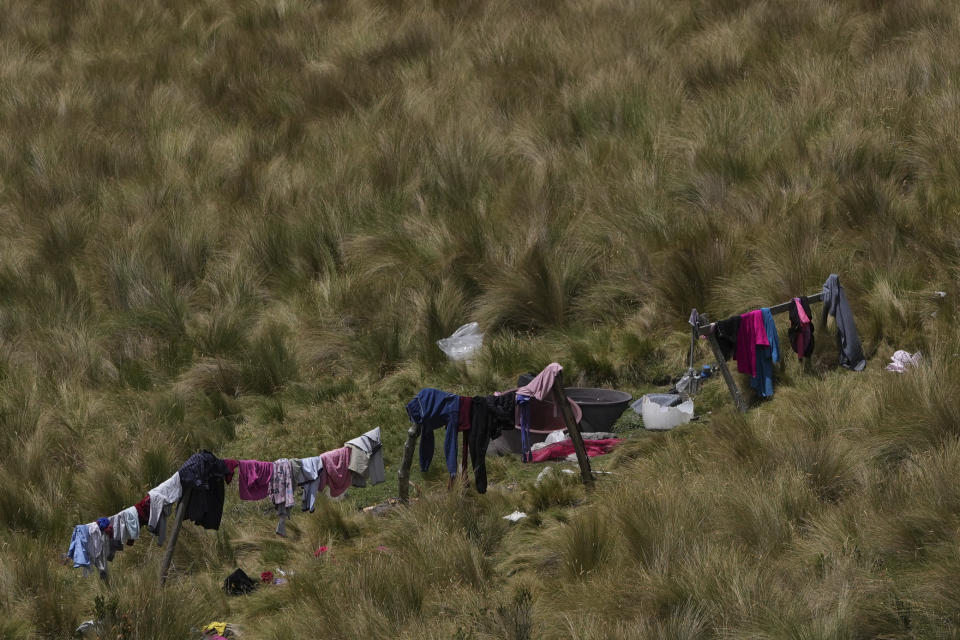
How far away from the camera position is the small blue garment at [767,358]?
27.0 feet

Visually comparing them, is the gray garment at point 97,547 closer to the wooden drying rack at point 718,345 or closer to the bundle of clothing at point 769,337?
the wooden drying rack at point 718,345

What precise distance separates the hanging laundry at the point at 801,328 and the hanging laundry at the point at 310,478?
3.37 meters

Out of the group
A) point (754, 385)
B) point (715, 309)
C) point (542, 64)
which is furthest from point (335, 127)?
point (754, 385)

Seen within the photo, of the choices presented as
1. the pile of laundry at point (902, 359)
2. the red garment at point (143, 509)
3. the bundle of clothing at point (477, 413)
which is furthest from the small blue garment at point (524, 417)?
the pile of laundry at point (902, 359)

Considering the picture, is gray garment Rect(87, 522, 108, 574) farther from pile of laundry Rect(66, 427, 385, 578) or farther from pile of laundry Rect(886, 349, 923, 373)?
pile of laundry Rect(886, 349, 923, 373)

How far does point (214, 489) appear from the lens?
7.12 m

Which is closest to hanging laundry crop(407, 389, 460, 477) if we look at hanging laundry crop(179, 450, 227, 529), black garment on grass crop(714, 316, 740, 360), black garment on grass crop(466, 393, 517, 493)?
black garment on grass crop(466, 393, 517, 493)

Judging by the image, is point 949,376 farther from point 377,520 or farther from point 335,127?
point 335,127

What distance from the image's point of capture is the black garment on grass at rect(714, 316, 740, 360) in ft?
27.2

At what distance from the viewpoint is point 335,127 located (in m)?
13.7

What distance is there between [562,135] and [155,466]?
19.1 feet

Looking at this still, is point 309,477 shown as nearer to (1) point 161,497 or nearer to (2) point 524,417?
(1) point 161,497

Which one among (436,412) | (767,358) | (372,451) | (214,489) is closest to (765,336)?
(767,358)

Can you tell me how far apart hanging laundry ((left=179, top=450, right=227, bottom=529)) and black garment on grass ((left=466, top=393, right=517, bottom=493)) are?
1.50 metres
